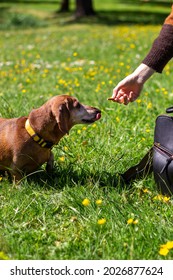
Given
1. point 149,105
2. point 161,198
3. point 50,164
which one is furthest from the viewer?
point 149,105

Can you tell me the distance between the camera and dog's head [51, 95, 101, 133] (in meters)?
3.95

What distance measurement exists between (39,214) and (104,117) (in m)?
2.13

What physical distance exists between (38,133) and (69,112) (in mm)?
314

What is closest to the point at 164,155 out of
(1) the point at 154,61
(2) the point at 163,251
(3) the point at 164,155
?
(3) the point at 164,155

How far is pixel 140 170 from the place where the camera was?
4.01 meters

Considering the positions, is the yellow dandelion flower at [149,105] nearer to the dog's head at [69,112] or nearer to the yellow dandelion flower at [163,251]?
the dog's head at [69,112]

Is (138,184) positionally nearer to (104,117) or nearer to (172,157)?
(172,157)

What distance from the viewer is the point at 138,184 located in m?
3.92

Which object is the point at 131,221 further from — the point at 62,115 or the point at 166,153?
the point at 62,115

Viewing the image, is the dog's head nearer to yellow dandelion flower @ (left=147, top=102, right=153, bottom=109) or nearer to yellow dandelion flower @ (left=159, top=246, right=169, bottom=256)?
yellow dandelion flower @ (left=159, top=246, right=169, bottom=256)

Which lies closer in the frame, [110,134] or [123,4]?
[110,134]

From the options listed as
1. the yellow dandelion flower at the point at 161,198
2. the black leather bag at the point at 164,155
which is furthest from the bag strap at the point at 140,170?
the yellow dandelion flower at the point at 161,198

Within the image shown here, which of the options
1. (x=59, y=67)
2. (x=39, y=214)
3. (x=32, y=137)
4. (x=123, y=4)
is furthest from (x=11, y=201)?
(x=123, y=4)

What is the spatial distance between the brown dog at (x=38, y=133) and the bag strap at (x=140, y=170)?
55cm
